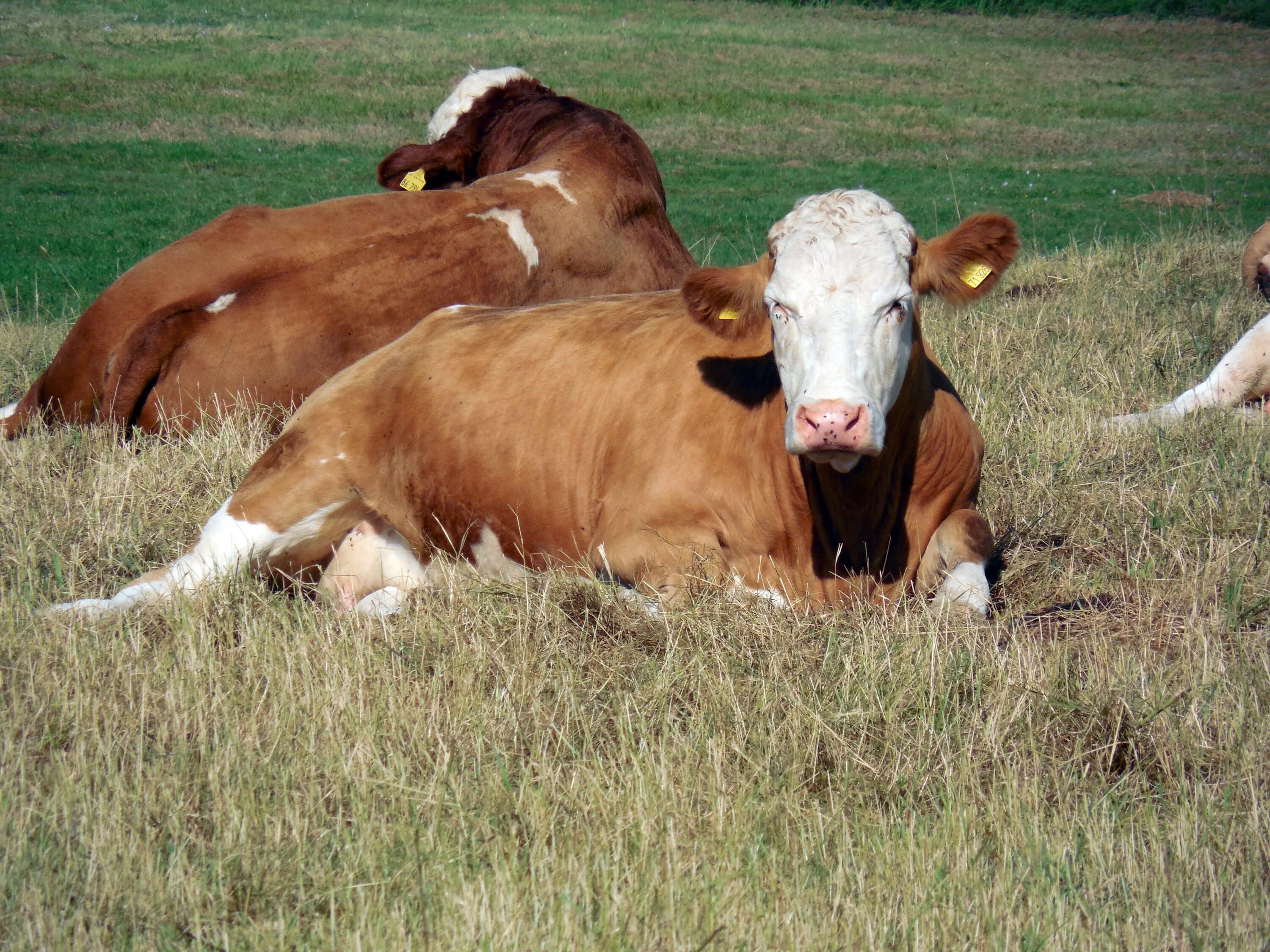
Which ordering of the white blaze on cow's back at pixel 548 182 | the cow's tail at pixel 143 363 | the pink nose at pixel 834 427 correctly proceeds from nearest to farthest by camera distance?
the pink nose at pixel 834 427 → the cow's tail at pixel 143 363 → the white blaze on cow's back at pixel 548 182

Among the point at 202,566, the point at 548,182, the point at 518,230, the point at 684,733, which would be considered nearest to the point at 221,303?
the point at 518,230

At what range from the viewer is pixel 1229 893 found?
2.47 meters

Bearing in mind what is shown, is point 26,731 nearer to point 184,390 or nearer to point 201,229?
point 184,390

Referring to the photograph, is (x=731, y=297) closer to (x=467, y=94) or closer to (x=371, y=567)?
(x=371, y=567)

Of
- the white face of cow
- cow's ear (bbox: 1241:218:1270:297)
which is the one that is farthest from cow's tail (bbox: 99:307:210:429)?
cow's ear (bbox: 1241:218:1270:297)

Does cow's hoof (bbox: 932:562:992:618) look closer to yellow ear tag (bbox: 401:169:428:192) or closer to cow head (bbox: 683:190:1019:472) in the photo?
cow head (bbox: 683:190:1019:472)

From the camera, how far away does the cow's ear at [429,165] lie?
8.29 m

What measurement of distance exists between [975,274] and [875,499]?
0.79m

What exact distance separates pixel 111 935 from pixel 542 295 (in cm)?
475

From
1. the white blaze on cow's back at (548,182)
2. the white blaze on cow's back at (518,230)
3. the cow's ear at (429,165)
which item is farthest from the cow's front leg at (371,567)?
the cow's ear at (429,165)

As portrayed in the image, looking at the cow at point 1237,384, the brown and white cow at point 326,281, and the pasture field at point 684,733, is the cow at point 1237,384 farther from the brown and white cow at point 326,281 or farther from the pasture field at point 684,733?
the brown and white cow at point 326,281

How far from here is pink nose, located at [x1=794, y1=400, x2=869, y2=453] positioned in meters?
3.40

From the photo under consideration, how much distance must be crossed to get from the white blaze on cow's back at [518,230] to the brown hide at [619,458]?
145 centimetres

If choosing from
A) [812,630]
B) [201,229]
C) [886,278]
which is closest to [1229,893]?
[812,630]
